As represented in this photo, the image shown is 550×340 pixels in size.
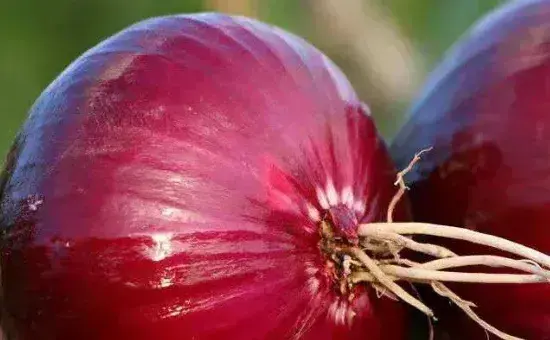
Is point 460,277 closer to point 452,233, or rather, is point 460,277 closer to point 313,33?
point 452,233

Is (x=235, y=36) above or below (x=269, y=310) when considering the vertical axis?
above

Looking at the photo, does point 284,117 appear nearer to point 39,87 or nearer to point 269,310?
point 269,310

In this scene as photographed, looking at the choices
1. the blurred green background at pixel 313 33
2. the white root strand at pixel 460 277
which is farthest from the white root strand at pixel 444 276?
the blurred green background at pixel 313 33

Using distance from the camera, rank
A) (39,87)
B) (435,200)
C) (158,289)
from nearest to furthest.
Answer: (158,289), (435,200), (39,87)

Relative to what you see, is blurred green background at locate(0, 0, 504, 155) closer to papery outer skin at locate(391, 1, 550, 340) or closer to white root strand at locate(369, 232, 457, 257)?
papery outer skin at locate(391, 1, 550, 340)

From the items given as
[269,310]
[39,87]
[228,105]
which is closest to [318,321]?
[269,310]

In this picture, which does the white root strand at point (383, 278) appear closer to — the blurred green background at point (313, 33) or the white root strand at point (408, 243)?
the white root strand at point (408, 243)

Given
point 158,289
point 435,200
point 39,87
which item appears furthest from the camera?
point 39,87
